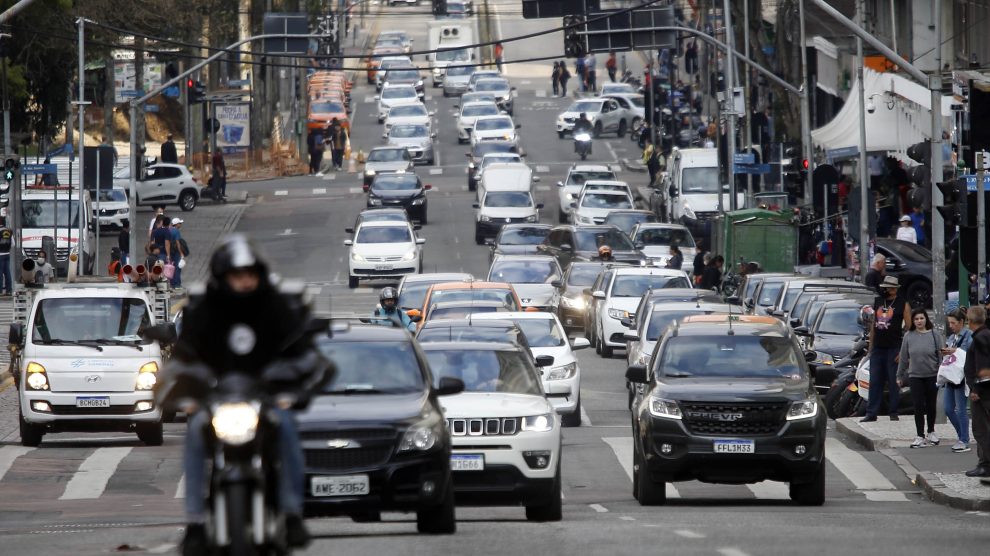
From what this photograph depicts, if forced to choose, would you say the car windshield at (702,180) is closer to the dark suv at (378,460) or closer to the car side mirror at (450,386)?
the car side mirror at (450,386)

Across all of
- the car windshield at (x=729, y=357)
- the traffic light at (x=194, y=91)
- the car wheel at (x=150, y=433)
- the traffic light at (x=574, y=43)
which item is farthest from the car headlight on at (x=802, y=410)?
the traffic light at (x=194, y=91)

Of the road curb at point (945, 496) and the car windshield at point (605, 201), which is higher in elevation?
the car windshield at point (605, 201)

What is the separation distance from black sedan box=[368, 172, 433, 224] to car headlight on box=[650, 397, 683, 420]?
135ft

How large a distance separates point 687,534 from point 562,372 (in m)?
11.5

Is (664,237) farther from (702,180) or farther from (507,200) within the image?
(507,200)

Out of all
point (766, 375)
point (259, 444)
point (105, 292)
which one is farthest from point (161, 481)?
point (259, 444)

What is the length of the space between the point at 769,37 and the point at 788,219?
28.6 m

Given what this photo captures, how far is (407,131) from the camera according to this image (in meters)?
75.1

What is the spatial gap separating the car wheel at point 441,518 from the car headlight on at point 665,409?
12.9 ft

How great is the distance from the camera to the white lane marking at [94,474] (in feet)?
59.7

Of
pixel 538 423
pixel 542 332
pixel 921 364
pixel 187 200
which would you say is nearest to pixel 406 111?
pixel 187 200

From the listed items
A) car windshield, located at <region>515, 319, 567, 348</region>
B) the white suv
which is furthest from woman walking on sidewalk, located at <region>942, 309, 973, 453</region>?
the white suv

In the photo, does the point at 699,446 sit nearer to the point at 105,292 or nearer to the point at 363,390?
the point at 363,390

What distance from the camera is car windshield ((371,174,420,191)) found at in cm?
5844
